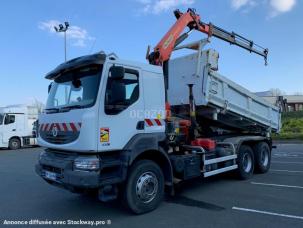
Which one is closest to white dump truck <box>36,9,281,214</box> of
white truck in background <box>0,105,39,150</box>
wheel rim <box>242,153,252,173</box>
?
wheel rim <box>242,153,252,173</box>

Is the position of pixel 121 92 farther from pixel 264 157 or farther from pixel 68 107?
pixel 264 157

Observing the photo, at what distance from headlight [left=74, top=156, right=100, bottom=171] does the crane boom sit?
3.33 m

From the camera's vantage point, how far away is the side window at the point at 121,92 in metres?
5.42

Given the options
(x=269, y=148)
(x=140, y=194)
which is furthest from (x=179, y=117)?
(x=269, y=148)

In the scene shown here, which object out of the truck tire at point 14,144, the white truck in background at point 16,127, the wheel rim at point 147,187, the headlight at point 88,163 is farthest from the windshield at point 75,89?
the truck tire at point 14,144

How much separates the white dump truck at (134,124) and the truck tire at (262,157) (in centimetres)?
138

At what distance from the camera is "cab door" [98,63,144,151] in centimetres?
535

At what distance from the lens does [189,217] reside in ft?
18.4

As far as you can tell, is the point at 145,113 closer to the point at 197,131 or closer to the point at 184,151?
the point at 184,151

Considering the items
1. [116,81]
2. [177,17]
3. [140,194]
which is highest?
[177,17]

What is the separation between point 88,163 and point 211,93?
3.92 meters

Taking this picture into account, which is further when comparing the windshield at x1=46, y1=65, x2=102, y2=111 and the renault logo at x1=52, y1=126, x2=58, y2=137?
the renault logo at x1=52, y1=126, x2=58, y2=137

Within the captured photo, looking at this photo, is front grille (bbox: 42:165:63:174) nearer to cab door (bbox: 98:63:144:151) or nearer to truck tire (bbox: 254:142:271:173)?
cab door (bbox: 98:63:144:151)

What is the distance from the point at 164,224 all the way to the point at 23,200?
3629 mm
